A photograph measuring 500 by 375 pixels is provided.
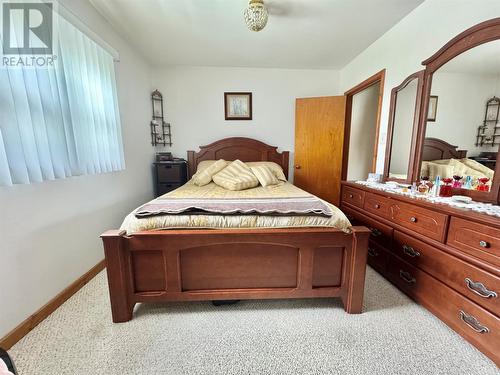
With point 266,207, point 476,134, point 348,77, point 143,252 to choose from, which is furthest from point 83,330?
point 348,77

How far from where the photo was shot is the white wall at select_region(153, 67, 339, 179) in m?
3.15

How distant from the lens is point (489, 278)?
1020 mm

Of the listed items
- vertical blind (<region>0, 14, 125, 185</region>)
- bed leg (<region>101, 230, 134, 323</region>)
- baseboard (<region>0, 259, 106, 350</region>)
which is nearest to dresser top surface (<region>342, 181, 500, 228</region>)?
bed leg (<region>101, 230, 134, 323</region>)

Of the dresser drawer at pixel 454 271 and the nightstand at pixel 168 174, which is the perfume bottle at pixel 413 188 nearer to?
the dresser drawer at pixel 454 271

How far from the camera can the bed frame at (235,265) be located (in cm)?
126

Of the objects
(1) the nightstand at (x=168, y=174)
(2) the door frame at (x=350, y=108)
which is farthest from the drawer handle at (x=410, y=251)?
(1) the nightstand at (x=168, y=174)

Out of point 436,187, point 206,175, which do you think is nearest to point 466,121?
point 436,187

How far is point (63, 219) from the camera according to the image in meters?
1.51

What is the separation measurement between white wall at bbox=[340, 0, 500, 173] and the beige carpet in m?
1.66

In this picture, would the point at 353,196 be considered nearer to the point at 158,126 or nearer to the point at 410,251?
the point at 410,251

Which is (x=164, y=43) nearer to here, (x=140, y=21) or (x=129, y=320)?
(x=140, y=21)

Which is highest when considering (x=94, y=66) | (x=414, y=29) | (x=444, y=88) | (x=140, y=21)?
(x=140, y=21)

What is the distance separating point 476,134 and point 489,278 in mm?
955

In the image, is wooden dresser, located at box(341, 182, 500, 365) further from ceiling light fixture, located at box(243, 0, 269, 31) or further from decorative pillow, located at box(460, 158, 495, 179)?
ceiling light fixture, located at box(243, 0, 269, 31)
